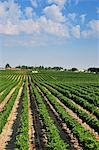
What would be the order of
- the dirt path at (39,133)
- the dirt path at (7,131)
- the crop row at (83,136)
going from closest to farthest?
the crop row at (83,136) → the dirt path at (39,133) → the dirt path at (7,131)

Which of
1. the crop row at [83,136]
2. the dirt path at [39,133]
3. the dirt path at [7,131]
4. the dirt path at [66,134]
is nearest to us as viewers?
the crop row at [83,136]

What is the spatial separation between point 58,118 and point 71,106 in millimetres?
5214

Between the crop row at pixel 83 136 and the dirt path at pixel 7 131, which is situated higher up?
the crop row at pixel 83 136

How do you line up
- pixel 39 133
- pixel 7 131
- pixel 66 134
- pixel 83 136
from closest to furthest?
1. pixel 83 136
2. pixel 66 134
3. pixel 39 133
4. pixel 7 131

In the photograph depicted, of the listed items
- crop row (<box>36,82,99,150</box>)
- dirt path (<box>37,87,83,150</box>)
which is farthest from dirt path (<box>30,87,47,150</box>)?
crop row (<box>36,82,99,150</box>)

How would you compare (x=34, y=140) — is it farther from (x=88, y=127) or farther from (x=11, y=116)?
(x=11, y=116)

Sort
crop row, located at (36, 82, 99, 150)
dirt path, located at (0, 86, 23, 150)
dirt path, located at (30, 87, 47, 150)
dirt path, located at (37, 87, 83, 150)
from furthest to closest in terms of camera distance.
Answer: dirt path, located at (0, 86, 23, 150)
dirt path, located at (30, 87, 47, 150)
dirt path, located at (37, 87, 83, 150)
crop row, located at (36, 82, 99, 150)

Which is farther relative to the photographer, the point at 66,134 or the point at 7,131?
the point at 7,131

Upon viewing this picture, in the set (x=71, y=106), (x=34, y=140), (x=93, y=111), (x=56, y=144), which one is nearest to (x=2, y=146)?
(x=34, y=140)

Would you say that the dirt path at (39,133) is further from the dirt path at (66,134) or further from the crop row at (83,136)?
the crop row at (83,136)

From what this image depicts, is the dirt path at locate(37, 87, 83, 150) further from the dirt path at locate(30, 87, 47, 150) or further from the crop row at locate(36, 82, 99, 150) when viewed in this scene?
the dirt path at locate(30, 87, 47, 150)

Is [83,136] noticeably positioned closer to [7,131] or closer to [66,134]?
[66,134]

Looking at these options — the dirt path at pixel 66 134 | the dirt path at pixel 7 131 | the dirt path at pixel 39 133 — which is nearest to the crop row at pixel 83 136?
the dirt path at pixel 66 134

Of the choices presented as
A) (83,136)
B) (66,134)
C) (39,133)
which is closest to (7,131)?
(39,133)
